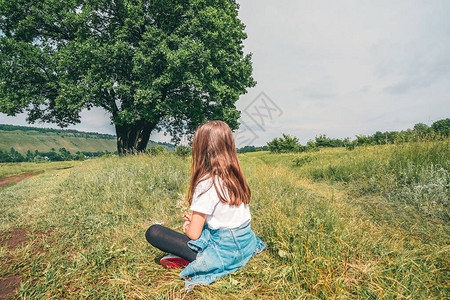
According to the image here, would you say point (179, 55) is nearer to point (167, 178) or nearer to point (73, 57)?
point (73, 57)

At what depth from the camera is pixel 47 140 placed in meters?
116

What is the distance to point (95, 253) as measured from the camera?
287cm

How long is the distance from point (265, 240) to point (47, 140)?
498ft

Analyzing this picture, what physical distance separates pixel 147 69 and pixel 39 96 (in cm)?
664

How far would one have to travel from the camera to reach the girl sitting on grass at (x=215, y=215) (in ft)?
6.57

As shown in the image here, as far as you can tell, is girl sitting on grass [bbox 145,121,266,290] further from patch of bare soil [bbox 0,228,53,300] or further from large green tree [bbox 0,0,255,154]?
large green tree [bbox 0,0,255,154]

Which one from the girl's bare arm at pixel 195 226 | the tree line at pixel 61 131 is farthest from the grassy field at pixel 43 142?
the girl's bare arm at pixel 195 226

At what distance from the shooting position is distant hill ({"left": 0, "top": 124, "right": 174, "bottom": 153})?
337ft

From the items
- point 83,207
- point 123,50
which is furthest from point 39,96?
point 83,207

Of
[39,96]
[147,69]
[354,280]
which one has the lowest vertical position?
[354,280]

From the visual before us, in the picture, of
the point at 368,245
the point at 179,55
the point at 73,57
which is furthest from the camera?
the point at 73,57

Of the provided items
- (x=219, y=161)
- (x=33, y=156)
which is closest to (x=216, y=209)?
(x=219, y=161)

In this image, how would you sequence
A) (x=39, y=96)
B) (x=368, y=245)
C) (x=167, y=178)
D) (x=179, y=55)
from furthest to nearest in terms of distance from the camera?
(x=39, y=96)
(x=179, y=55)
(x=167, y=178)
(x=368, y=245)

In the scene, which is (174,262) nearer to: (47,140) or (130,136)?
(130,136)
